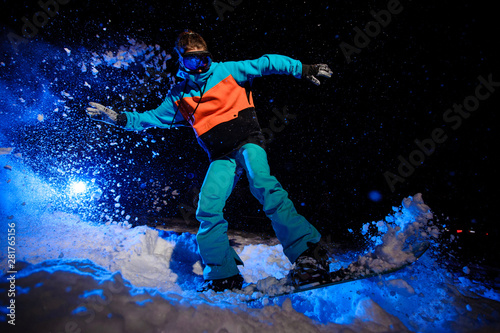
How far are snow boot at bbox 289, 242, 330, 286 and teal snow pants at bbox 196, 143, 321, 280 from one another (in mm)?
52

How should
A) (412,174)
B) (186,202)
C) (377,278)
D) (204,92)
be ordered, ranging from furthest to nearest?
1. (186,202)
2. (412,174)
3. (204,92)
4. (377,278)

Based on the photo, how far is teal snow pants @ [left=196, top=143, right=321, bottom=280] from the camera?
1623 mm

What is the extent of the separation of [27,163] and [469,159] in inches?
308

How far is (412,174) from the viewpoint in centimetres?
408

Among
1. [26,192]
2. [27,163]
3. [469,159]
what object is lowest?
[469,159]

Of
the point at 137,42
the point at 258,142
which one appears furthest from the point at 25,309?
the point at 137,42

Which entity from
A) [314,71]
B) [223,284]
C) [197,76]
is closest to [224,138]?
[197,76]

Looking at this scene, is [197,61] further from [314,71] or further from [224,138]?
[314,71]

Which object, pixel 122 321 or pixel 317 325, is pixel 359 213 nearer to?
pixel 317 325

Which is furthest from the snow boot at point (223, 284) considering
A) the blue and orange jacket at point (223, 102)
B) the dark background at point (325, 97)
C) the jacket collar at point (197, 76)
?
the dark background at point (325, 97)

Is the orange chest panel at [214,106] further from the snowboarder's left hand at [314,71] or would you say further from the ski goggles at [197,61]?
the snowboarder's left hand at [314,71]
